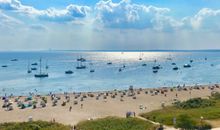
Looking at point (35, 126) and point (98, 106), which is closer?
point (35, 126)

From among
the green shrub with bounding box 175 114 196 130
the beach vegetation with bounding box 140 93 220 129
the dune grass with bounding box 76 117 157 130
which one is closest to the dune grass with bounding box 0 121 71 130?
the dune grass with bounding box 76 117 157 130

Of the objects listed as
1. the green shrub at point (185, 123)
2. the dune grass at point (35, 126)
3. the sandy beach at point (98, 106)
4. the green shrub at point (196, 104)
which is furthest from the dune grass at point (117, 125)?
the green shrub at point (196, 104)

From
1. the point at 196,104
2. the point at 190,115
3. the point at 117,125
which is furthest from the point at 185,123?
the point at 196,104

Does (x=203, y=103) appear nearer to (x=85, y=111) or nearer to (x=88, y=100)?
(x=85, y=111)

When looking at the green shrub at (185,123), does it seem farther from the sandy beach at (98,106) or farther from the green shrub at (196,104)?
the sandy beach at (98,106)

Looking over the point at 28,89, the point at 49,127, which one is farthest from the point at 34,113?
the point at 28,89

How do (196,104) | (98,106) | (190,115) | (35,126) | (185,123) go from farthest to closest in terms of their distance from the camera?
(98,106), (196,104), (190,115), (185,123), (35,126)

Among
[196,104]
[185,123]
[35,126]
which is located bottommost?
[35,126]

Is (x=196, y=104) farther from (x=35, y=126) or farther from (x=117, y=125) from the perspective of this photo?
(x=35, y=126)
